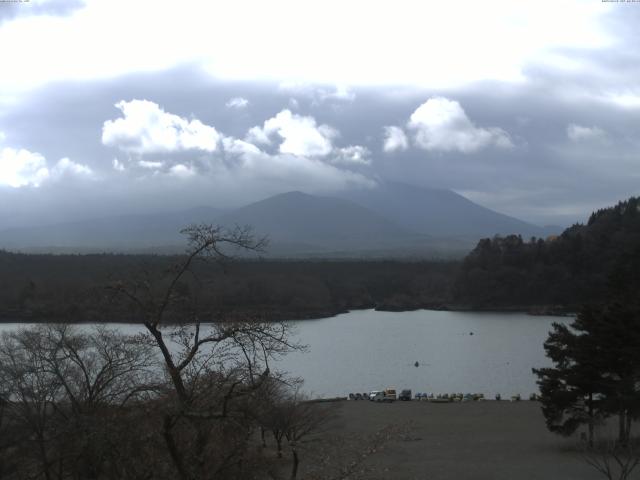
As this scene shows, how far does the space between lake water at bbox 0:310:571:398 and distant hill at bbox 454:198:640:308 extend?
1618 cm

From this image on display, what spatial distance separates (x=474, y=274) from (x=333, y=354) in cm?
4807

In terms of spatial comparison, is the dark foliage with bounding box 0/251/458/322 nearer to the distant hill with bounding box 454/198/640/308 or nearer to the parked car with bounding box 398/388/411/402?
the distant hill with bounding box 454/198/640/308

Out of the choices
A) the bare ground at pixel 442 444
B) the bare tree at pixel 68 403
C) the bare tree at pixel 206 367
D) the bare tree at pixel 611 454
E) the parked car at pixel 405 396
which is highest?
the bare tree at pixel 206 367

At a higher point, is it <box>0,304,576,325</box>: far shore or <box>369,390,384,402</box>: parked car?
<box>0,304,576,325</box>: far shore

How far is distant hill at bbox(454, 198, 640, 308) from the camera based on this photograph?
83.6 m

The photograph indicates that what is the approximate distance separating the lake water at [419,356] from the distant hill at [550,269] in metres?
16.2

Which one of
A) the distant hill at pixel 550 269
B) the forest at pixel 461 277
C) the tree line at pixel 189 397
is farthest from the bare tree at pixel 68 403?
the distant hill at pixel 550 269

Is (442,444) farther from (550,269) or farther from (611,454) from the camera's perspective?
(550,269)

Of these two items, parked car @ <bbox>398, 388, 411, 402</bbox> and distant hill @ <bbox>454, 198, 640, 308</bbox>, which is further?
distant hill @ <bbox>454, 198, 640, 308</bbox>

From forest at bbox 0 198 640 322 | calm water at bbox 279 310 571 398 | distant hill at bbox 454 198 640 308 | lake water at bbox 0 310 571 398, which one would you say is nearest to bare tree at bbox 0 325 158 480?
lake water at bbox 0 310 571 398

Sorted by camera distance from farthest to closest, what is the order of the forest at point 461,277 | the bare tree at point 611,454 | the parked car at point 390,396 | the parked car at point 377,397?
the forest at point 461,277, the parked car at point 390,396, the parked car at point 377,397, the bare tree at point 611,454

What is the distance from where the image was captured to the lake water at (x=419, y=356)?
34.3 m

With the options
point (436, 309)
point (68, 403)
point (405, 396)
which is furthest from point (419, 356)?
point (436, 309)

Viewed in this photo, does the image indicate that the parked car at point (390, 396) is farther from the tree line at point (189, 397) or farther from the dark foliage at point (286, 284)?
the tree line at point (189, 397)
